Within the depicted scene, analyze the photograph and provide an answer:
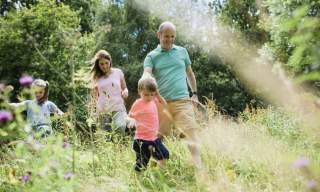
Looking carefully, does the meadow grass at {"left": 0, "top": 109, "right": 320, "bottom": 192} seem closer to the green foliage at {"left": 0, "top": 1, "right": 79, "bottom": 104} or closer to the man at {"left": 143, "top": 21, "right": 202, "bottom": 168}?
the man at {"left": 143, "top": 21, "right": 202, "bottom": 168}

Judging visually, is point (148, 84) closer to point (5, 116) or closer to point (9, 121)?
point (9, 121)

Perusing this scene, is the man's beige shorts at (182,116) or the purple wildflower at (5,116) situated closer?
the purple wildflower at (5,116)

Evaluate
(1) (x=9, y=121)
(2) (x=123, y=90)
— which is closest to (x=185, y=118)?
(2) (x=123, y=90)

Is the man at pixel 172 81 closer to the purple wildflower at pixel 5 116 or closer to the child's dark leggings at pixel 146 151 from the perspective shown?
the child's dark leggings at pixel 146 151

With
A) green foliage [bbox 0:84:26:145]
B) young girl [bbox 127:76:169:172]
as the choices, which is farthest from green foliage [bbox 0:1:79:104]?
green foliage [bbox 0:84:26:145]

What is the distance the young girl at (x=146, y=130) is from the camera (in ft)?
14.7

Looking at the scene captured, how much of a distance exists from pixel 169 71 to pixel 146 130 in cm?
73

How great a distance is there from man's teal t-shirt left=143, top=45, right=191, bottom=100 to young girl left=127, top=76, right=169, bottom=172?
390 millimetres

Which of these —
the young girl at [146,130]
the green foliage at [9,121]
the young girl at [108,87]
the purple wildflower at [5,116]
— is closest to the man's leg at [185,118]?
the young girl at [146,130]

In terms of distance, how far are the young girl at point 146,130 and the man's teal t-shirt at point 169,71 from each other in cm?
39

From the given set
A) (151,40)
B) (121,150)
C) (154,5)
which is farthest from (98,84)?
(154,5)

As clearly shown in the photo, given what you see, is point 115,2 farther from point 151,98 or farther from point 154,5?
point 151,98

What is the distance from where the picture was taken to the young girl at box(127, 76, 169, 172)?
4.49 meters

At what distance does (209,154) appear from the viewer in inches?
192
